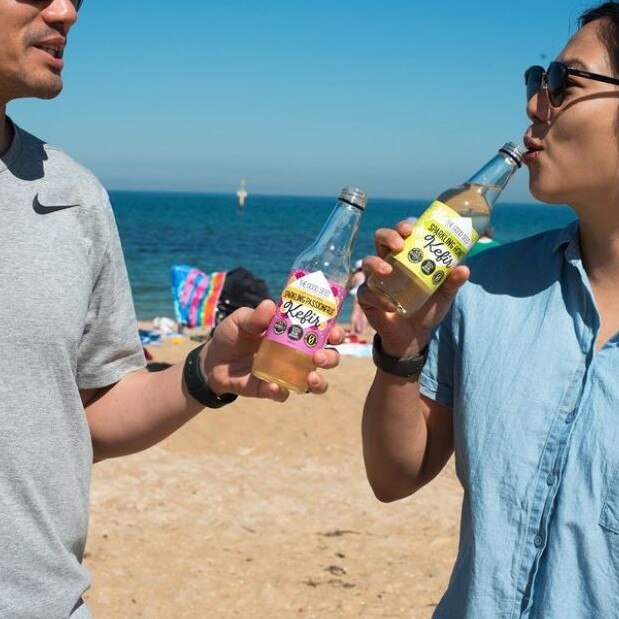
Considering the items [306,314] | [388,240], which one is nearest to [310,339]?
[306,314]

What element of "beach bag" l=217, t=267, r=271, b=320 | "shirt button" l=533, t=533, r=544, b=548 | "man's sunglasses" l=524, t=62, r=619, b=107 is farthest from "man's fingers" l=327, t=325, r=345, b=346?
"beach bag" l=217, t=267, r=271, b=320

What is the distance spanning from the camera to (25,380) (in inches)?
83.0

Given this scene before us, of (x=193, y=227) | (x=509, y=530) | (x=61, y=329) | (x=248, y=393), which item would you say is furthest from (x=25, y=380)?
(x=193, y=227)

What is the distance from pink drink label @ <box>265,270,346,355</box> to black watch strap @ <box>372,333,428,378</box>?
26 centimetres

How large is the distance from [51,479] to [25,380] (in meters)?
0.25

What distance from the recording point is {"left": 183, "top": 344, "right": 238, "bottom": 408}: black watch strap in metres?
2.55

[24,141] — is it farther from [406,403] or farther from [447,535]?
[447,535]

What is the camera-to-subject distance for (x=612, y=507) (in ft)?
6.80

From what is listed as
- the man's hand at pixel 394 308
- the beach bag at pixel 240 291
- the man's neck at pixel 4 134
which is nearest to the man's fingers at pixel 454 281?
the man's hand at pixel 394 308

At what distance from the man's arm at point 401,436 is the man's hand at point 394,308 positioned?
103mm

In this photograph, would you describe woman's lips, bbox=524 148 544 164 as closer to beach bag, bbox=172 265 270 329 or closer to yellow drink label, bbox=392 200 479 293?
yellow drink label, bbox=392 200 479 293

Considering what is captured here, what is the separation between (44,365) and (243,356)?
612 mm

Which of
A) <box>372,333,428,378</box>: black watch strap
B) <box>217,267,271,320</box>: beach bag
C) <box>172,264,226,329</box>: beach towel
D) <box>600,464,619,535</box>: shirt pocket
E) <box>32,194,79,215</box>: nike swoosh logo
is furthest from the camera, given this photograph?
<box>172,264,226,329</box>: beach towel

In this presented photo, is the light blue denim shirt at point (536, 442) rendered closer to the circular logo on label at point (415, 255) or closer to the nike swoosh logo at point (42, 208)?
the circular logo on label at point (415, 255)
